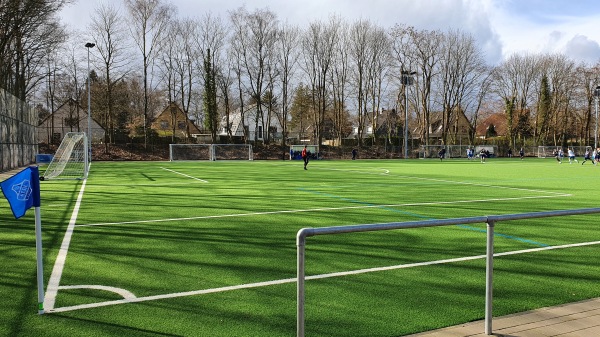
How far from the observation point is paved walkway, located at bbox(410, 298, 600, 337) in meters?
4.30

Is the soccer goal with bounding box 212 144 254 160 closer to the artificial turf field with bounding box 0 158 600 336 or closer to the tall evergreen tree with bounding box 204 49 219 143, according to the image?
the tall evergreen tree with bounding box 204 49 219 143

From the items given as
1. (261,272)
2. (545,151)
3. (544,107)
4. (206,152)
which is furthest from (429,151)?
(261,272)

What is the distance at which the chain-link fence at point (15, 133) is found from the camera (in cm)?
2911

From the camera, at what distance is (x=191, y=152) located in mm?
59281

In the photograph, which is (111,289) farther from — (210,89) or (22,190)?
(210,89)

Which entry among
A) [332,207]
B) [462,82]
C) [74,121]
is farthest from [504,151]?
[332,207]

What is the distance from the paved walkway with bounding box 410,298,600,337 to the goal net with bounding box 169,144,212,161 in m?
55.3

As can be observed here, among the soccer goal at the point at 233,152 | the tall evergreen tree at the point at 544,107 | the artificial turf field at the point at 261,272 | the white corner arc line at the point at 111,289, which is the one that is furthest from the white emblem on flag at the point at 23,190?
the tall evergreen tree at the point at 544,107

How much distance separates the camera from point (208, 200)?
15.5 meters

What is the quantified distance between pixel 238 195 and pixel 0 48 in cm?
2115

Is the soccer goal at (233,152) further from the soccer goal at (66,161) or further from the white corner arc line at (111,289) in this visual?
the white corner arc line at (111,289)

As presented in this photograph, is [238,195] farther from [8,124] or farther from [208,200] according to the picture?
[8,124]

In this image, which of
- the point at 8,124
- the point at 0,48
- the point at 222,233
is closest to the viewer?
the point at 222,233

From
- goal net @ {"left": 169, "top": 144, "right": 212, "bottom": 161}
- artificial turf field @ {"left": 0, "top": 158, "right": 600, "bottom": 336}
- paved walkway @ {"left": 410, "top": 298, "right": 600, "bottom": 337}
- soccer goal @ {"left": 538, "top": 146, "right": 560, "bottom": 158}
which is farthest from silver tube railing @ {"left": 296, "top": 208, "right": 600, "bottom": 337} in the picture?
soccer goal @ {"left": 538, "top": 146, "right": 560, "bottom": 158}
